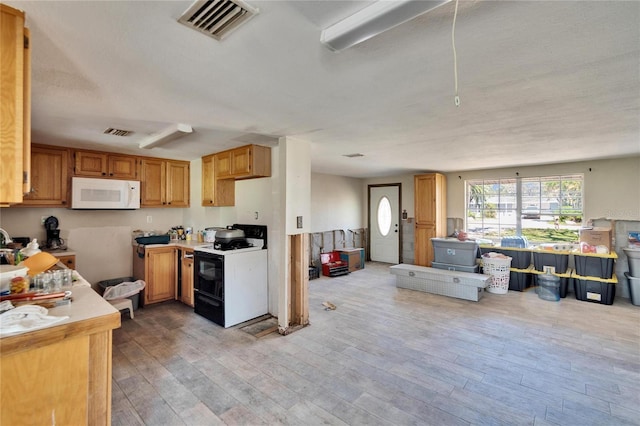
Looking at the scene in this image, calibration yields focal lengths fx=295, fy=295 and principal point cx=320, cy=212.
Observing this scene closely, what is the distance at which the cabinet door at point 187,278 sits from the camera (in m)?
4.15

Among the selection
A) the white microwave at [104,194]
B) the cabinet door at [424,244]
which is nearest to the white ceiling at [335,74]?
the white microwave at [104,194]

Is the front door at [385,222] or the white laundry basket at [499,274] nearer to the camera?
the white laundry basket at [499,274]

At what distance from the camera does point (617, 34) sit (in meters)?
1.39

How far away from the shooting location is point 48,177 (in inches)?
152

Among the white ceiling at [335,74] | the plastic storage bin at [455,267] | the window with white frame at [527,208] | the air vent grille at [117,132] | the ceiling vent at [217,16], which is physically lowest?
the plastic storage bin at [455,267]

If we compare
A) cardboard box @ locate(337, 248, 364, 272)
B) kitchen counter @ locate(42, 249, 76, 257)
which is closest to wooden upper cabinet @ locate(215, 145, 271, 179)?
kitchen counter @ locate(42, 249, 76, 257)

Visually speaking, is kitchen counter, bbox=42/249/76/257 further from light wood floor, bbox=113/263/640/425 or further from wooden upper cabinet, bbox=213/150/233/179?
wooden upper cabinet, bbox=213/150/233/179

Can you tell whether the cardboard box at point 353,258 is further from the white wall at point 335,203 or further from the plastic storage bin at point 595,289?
the plastic storage bin at point 595,289

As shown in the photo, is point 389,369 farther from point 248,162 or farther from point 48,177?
point 48,177

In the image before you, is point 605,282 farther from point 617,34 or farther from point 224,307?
point 224,307

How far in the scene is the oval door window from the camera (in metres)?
7.68

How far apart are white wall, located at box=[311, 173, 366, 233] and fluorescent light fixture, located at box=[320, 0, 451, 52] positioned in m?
5.43

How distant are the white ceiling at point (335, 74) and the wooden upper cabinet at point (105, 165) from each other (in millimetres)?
788

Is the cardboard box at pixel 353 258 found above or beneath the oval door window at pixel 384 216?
beneath
